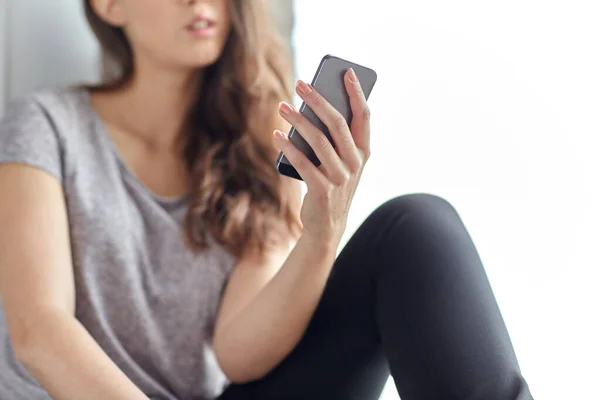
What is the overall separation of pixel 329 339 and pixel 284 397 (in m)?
0.08

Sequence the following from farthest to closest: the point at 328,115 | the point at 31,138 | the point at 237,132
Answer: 1. the point at 237,132
2. the point at 31,138
3. the point at 328,115

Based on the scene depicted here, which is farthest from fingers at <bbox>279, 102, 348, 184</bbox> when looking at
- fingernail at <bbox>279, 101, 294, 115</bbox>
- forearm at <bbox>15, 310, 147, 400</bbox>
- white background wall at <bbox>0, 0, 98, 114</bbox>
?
white background wall at <bbox>0, 0, 98, 114</bbox>

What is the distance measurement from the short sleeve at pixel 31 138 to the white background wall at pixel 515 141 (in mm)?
460

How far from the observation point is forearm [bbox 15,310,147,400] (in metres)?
0.76

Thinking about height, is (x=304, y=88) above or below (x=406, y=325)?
above

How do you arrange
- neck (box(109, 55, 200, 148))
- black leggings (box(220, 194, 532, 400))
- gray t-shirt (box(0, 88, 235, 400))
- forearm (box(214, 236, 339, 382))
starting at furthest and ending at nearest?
neck (box(109, 55, 200, 148)), gray t-shirt (box(0, 88, 235, 400)), forearm (box(214, 236, 339, 382)), black leggings (box(220, 194, 532, 400))

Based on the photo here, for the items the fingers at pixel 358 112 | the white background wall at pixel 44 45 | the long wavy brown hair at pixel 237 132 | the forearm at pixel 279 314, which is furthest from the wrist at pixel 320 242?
the white background wall at pixel 44 45

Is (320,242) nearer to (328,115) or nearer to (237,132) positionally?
(328,115)

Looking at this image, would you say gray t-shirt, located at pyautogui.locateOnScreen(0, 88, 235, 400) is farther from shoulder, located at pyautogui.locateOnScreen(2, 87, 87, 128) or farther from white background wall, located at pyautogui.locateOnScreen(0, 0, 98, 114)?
white background wall, located at pyautogui.locateOnScreen(0, 0, 98, 114)

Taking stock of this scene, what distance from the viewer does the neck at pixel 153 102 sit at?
1.10 metres

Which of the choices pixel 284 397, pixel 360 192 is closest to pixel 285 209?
pixel 360 192

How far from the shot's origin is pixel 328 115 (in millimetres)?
723

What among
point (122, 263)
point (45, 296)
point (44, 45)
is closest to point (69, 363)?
point (45, 296)

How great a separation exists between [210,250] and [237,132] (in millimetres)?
200
